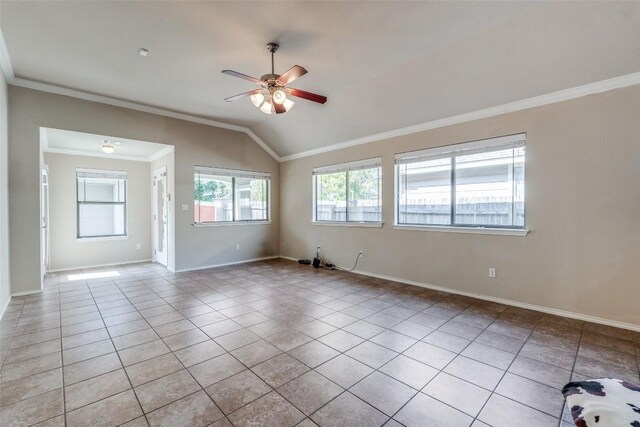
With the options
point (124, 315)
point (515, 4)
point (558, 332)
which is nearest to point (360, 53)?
point (515, 4)

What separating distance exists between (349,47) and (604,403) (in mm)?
3621

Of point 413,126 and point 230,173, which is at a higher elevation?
point 413,126

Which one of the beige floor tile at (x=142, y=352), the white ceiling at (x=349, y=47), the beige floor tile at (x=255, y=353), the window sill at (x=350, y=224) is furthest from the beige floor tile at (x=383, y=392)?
the window sill at (x=350, y=224)

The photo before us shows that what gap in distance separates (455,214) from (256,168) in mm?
4563

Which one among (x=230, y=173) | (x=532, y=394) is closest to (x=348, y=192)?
(x=230, y=173)

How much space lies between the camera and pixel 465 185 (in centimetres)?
430

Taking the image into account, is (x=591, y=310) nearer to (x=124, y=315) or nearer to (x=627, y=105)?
(x=627, y=105)

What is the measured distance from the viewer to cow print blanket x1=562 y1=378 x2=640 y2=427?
144 cm

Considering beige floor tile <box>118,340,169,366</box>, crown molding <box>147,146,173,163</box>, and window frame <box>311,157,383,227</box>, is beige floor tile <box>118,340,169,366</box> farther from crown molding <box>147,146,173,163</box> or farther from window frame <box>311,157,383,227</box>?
crown molding <box>147,146,173,163</box>

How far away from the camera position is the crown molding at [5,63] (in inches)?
128

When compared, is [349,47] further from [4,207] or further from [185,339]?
[4,207]

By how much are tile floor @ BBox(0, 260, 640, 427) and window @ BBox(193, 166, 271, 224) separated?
8.08 feet

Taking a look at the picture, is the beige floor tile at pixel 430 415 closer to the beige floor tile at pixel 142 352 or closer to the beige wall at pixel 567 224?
the beige floor tile at pixel 142 352

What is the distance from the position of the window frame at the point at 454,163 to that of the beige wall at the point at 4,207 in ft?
18.1
